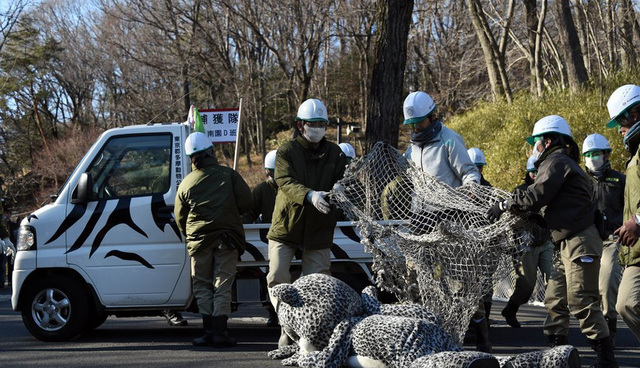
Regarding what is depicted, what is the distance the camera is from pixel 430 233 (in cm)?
623

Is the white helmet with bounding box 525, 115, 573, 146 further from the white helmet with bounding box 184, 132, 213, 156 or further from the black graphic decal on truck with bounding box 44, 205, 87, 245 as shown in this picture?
the black graphic decal on truck with bounding box 44, 205, 87, 245

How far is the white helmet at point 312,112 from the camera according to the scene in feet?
24.1

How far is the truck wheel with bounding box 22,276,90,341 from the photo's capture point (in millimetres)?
8477

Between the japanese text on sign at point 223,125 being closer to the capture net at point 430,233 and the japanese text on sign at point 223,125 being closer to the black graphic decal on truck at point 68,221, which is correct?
the black graphic decal on truck at point 68,221

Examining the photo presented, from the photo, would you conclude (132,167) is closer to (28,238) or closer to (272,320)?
(28,238)

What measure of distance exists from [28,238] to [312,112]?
337 centimetres

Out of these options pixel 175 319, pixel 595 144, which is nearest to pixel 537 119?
pixel 595 144

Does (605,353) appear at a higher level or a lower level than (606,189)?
lower

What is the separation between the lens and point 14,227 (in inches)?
765

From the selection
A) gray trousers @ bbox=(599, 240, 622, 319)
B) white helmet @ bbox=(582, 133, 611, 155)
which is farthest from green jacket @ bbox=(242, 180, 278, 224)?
gray trousers @ bbox=(599, 240, 622, 319)

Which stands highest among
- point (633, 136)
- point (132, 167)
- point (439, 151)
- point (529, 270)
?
point (633, 136)

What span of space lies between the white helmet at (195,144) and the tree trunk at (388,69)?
12.0 ft

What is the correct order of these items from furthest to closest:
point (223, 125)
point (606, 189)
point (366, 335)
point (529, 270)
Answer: point (223, 125) → point (529, 270) → point (606, 189) → point (366, 335)

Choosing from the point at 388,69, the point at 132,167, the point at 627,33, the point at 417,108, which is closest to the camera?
the point at 417,108
